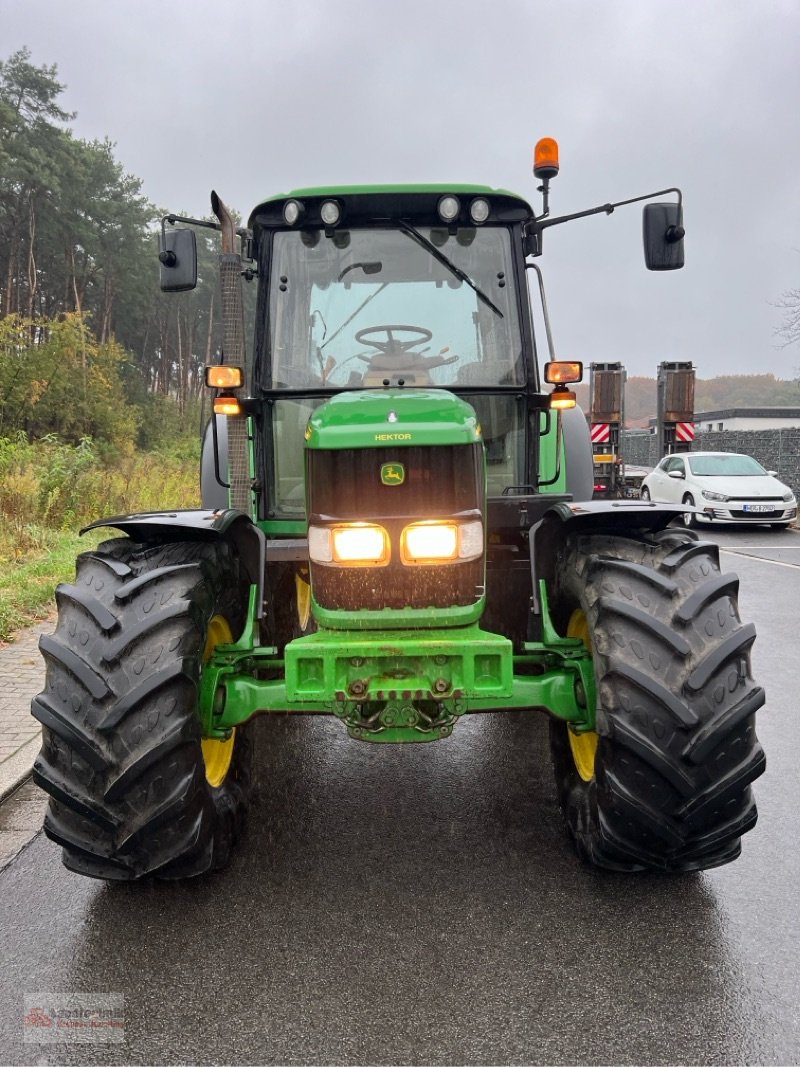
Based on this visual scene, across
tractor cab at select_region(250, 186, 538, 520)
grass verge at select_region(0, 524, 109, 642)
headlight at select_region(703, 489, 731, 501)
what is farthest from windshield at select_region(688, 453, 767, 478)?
tractor cab at select_region(250, 186, 538, 520)

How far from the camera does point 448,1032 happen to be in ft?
7.46

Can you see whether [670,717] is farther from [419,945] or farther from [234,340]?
[234,340]

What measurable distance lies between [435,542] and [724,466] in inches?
641

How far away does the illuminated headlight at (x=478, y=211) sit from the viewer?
12.8 ft

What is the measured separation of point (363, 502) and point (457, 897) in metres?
1.42

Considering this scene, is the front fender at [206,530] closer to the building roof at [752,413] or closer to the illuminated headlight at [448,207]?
the illuminated headlight at [448,207]

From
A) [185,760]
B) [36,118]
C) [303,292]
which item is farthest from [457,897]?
[36,118]

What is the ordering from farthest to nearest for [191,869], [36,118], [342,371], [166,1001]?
1. [36,118]
2. [342,371]
3. [191,869]
4. [166,1001]

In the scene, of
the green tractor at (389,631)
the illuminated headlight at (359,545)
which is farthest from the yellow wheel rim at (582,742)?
the illuminated headlight at (359,545)

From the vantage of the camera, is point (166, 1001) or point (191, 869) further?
point (191, 869)

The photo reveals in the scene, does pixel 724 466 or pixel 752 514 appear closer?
pixel 752 514

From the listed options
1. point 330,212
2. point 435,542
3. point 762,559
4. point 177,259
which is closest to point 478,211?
point 330,212

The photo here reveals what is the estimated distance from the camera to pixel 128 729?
2.63 meters

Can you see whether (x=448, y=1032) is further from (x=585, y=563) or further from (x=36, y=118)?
(x=36, y=118)
